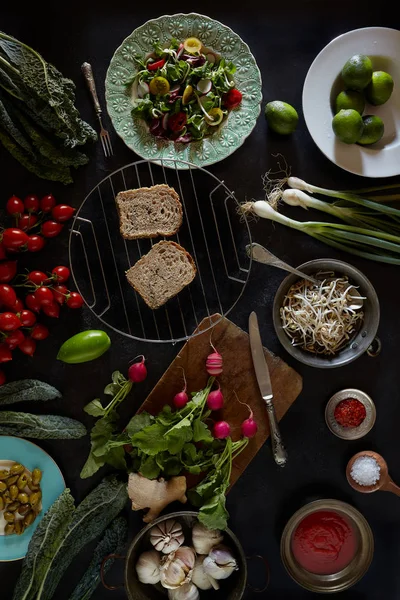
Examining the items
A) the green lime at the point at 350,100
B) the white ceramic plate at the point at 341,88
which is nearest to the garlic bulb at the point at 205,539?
the white ceramic plate at the point at 341,88

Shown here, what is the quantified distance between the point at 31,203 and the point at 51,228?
14cm

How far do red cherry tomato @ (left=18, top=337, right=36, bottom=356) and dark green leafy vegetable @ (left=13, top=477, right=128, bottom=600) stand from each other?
650mm

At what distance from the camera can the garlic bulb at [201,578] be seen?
8.93 feet

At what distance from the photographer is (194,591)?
8.97 ft

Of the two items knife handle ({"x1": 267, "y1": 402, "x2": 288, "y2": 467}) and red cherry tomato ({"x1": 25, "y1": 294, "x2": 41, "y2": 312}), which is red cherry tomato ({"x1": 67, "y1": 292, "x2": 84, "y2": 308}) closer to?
red cherry tomato ({"x1": 25, "y1": 294, "x2": 41, "y2": 312})

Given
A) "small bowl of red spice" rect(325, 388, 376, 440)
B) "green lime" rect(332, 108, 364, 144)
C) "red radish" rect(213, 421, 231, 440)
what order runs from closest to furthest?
1. "green lime" rect(332, 108, 364, 144)
2. "red radish" rect(213, 421, 231, 440)
3. "small bowl of red spice" rect(325, 388, 376, 440)

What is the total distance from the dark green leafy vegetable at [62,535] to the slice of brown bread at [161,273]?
87 cm

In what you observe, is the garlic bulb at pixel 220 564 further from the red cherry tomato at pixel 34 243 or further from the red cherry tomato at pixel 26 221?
the red cherry tomato at pixel 26 221

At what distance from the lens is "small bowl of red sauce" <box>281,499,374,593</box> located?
9.40 ft

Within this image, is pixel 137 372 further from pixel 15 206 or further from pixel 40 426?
pixel 15 206

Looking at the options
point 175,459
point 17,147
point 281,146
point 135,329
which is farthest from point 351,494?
point 17,147

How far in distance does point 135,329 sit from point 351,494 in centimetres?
130

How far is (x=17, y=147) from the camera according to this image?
8.74ft

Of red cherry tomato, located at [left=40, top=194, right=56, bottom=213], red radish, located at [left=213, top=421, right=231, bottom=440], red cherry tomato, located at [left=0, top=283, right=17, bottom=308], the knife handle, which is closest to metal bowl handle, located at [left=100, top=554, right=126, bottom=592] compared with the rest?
red radish, located at [left=213, top=421, right=231, bottom=440]
